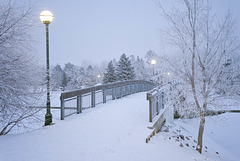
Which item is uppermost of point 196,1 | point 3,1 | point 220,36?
point 196,1

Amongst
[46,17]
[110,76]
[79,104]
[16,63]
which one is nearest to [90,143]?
[16,63]

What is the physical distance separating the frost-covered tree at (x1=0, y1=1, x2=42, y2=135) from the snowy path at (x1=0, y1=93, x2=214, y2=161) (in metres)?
0.93

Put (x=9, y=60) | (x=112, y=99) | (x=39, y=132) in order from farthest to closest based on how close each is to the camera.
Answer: (x=112, y=99)
(x=39, y=132)
(x=9, y=60)

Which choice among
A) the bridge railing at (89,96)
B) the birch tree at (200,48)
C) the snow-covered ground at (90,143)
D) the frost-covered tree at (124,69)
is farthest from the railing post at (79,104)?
the frost-covered tree at (124,69)

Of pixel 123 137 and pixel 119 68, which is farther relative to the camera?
pixel 119 68

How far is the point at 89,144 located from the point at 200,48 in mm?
5513

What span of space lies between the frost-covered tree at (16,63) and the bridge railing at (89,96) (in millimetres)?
1375

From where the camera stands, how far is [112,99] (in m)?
13.1

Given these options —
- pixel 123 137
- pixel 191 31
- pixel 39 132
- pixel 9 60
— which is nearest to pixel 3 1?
pixel 9 60

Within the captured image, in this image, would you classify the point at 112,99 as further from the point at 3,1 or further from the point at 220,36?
the point at 3,1

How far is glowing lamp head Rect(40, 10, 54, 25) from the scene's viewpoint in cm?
712

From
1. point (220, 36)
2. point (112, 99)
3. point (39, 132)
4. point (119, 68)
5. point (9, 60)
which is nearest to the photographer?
point (9, 60)

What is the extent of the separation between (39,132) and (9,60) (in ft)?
7.85

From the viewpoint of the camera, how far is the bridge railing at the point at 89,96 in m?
7.76
